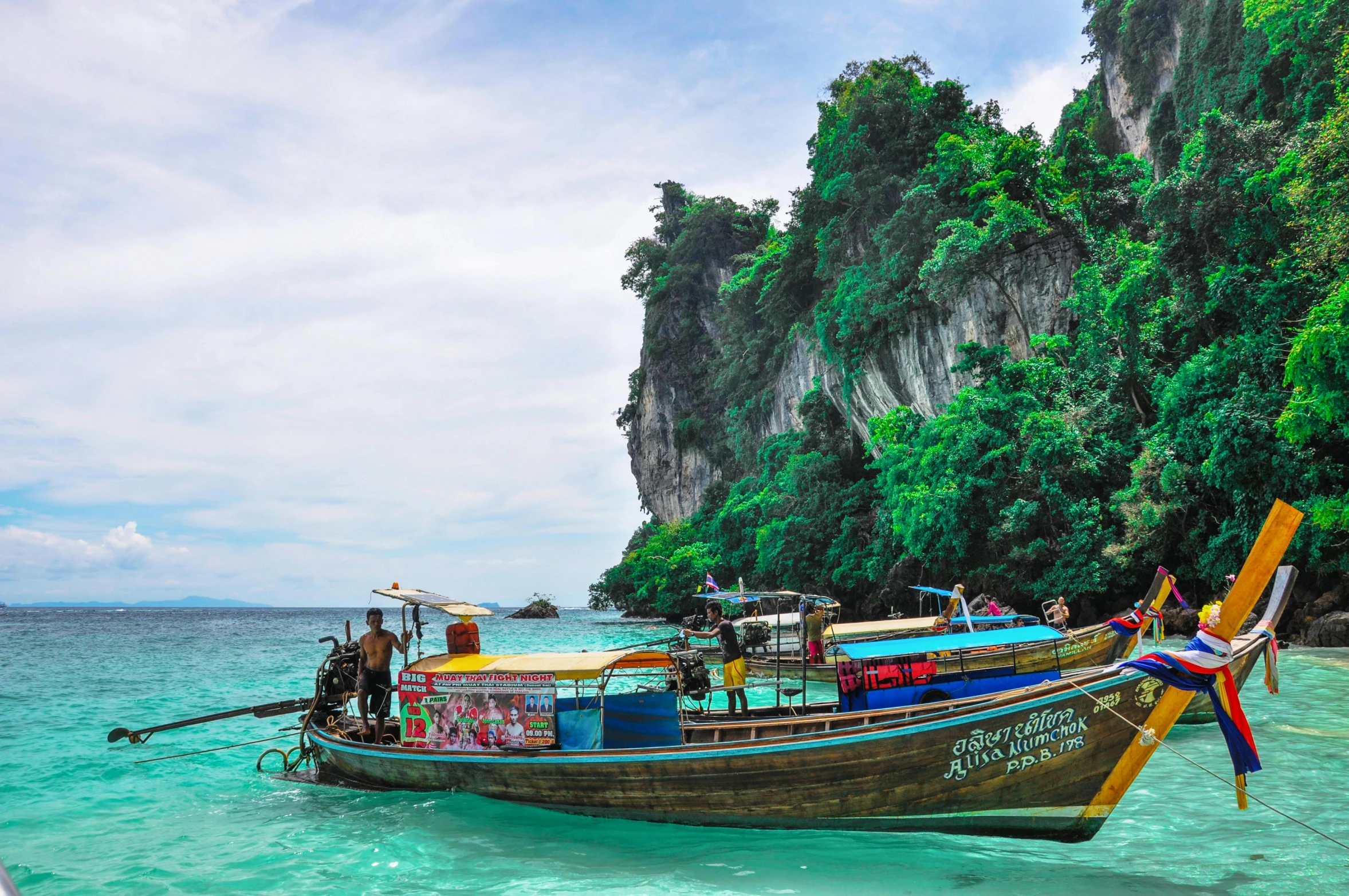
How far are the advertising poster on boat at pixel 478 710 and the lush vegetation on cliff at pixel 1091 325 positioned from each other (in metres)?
16.2

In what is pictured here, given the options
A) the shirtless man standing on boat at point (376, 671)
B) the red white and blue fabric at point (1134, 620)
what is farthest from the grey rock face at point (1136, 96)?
the shirtless man standing on boat at point (376, 671)

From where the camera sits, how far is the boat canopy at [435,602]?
9488 millimetres

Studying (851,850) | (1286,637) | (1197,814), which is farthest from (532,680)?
(1286,637)

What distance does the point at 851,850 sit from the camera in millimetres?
6895

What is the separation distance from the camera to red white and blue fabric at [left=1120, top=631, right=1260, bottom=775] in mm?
5477

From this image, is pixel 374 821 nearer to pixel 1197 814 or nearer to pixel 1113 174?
pixel 1197 814

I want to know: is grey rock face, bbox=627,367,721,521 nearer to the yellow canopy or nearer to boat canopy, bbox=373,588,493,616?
the yellow canopy

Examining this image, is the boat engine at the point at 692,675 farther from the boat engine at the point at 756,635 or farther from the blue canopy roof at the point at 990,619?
the boat engine at the point at 756,635

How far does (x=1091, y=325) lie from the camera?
81.4 feet

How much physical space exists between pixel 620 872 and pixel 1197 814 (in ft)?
17.5

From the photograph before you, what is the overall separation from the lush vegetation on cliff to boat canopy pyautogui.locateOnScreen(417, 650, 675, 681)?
1518 centimetres

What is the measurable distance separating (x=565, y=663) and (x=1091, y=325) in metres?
22.3

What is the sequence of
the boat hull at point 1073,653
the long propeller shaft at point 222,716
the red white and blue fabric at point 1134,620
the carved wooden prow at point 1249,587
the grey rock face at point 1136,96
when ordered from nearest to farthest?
the carved wooden prow at point 1249,587 → the red white and blue fabric at point 1134,620 → the long propeller shaft at point 222,716 → the boat hull at point 1073,653 → the grey rock face at point 1136,96

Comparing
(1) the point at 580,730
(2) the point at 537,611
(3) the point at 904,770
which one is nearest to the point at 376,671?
(1) the point at 580,730
